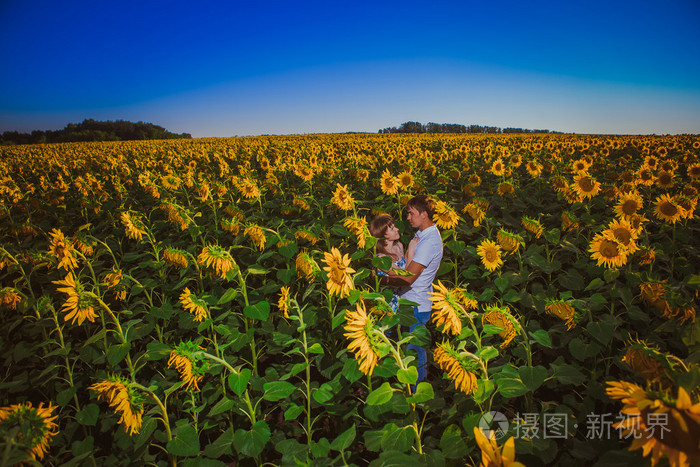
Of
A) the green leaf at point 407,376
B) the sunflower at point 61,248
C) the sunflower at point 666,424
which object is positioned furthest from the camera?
the sunflower at point 61,248

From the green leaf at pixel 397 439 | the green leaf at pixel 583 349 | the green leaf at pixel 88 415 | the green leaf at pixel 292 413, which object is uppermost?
the green leaf at pixel 583 349

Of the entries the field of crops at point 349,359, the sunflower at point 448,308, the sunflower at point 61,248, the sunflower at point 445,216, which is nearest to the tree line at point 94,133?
the field of crops at point 349,359

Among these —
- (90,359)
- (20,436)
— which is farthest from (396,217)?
(20,436)

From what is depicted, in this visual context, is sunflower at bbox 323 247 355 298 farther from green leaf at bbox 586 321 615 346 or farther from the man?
green leaf at bbox 586 321 615 346

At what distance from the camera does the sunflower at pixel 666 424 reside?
0.84 meters

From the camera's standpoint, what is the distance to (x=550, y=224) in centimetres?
544

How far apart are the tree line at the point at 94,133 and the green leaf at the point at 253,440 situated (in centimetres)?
5689

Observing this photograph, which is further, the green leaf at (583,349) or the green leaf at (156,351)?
the green leaf at (583,349)

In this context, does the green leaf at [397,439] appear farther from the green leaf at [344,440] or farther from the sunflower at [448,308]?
the sunflower at [448,308]

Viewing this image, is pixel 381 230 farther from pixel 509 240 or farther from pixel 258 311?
pixel 258 311

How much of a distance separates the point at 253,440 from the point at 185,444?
361 mm

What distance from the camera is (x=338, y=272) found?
74.7 inches

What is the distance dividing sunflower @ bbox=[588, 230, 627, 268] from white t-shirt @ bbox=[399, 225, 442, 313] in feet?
5.20

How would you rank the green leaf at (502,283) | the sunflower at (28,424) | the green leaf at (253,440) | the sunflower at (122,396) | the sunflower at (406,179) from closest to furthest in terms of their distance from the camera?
the sunflower at (28,424) → the sunflower at (122,396) → the green leaf at (253,440) → the green leaf at (502,283) → the sunflower at (406,179)
